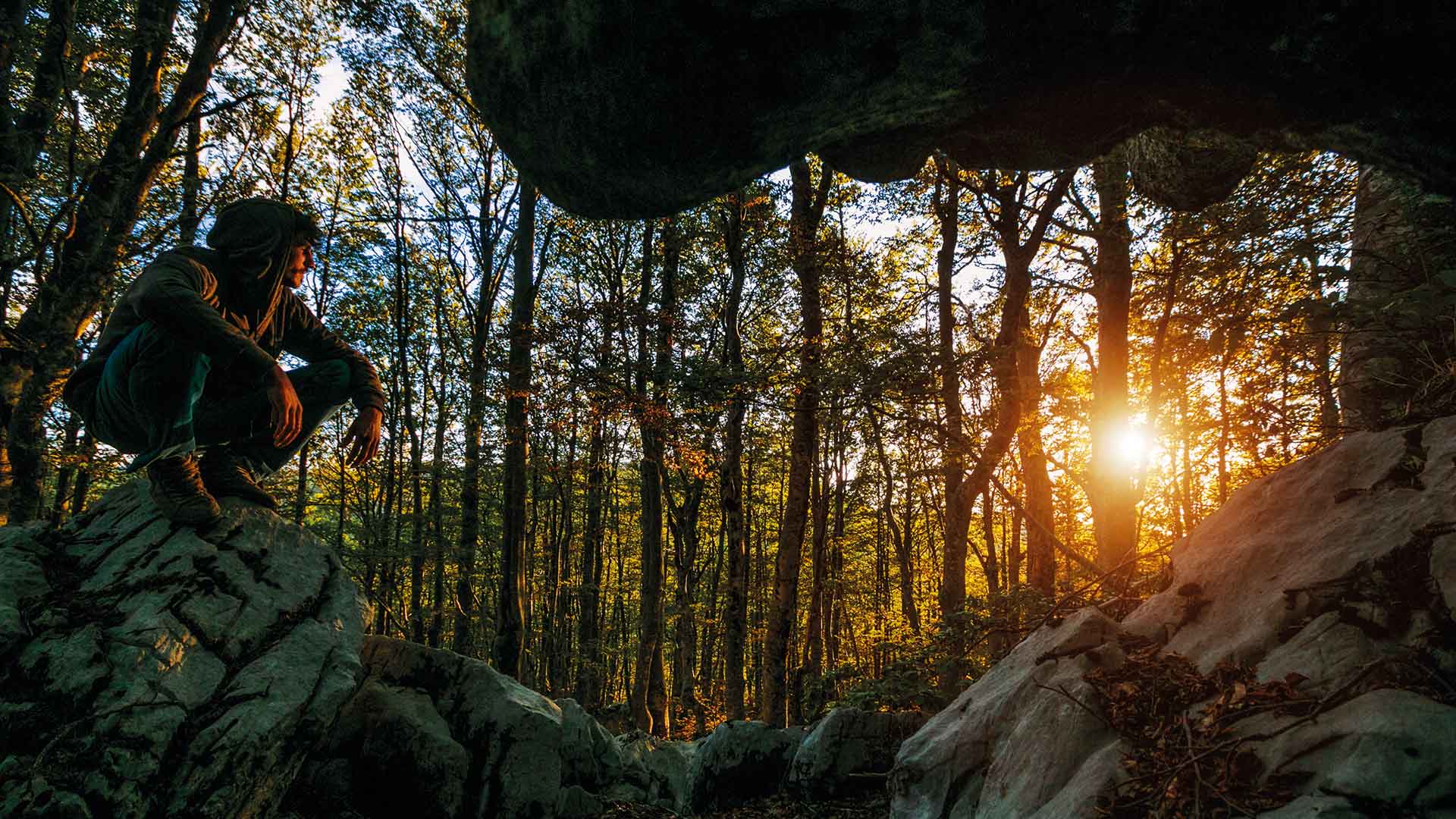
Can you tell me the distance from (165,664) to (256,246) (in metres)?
2.19

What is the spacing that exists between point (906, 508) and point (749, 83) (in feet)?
73.9

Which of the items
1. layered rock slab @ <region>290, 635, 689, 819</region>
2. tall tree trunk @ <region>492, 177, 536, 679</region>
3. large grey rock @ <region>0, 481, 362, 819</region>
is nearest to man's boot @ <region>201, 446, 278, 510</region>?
large grey rock @ <region>0, 481, 362, 819</region>

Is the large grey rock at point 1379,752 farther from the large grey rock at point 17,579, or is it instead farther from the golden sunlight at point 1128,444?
the golden sunlight at point 1128,444

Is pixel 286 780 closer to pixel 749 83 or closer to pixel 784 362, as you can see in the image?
pixel 749 83

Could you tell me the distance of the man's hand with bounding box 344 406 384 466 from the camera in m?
3.59

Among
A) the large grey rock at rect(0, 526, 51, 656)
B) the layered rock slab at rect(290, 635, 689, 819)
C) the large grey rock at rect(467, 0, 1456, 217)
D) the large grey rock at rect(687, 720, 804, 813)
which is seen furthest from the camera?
the large grey rock at rect(687, 720, 804, 813)

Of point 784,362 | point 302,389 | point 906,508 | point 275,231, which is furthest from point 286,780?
point 906,508

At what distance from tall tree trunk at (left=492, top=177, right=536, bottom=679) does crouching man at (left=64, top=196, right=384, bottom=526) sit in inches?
214

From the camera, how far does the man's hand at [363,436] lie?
3.59 meters

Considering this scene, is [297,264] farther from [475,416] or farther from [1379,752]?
[475,416]

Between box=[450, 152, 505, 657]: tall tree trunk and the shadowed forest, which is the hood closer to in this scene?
Answer: the shadowed forest

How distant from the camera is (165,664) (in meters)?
2.53

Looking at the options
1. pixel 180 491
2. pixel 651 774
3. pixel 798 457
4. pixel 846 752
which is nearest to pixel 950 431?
pixel 798 457

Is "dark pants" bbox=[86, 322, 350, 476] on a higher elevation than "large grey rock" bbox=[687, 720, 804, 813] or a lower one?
higher
